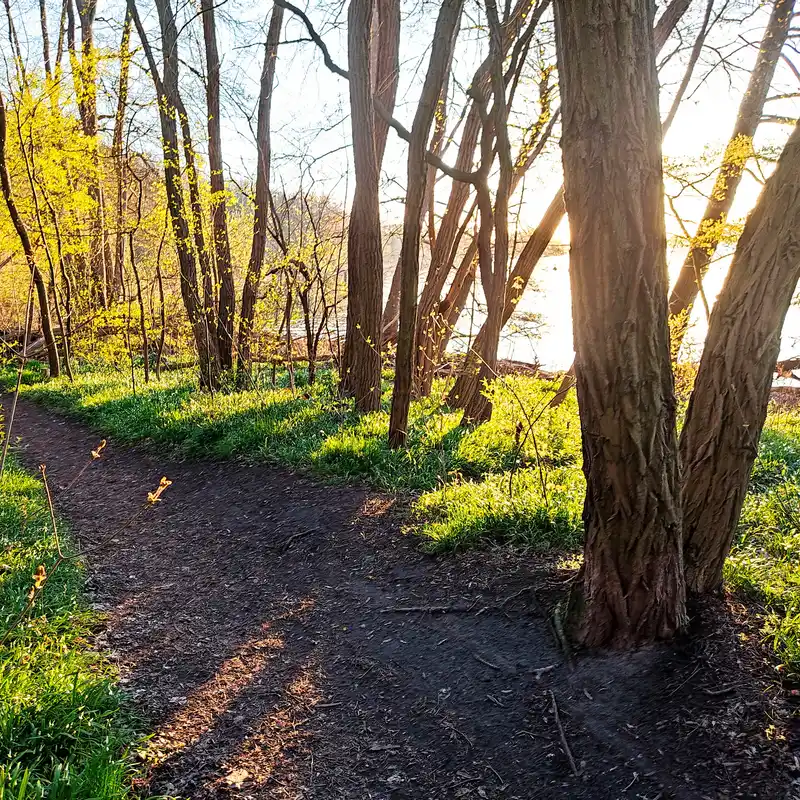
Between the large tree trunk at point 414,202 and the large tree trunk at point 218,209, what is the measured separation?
401cm

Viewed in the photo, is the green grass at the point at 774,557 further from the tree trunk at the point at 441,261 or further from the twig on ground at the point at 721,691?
the tree trunk at the point at 441,261

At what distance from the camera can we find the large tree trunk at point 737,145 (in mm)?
5465

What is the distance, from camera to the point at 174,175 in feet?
26.7

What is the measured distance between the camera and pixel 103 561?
3.95m

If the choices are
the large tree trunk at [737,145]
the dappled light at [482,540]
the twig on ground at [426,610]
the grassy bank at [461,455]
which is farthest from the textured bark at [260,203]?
the twig on ground at [426,610]

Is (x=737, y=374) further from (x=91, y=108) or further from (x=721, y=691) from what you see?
(x=91, y=108)

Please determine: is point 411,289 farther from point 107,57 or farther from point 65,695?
point 107,57

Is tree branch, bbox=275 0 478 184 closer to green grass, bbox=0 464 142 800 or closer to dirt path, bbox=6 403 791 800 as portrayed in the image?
dirt path, bbox=6 403 791 800

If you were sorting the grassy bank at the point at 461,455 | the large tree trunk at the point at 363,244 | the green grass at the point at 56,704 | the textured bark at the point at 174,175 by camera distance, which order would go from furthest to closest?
the textured bark at the point at 174,175 → the large tree trunk at the point at 363,244 → the grassy bank at the point at 461,455 → the green grass at the point at 56,704

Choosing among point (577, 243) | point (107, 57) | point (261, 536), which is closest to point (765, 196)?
point (577, 243)

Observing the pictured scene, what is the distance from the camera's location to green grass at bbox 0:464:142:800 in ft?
6.28

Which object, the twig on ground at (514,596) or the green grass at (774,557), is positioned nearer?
the green grass at (774,557)

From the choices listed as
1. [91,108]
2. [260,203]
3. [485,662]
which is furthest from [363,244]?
[91,108]

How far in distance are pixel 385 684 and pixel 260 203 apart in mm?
7455
